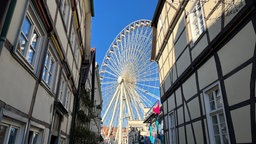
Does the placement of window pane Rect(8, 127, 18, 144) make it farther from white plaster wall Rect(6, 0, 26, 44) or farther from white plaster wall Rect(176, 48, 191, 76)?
white plaster wall Rect(176, 48, 191, 76)

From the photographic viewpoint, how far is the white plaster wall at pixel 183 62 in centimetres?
596

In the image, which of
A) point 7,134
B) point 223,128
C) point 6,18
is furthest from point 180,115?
point 6,18

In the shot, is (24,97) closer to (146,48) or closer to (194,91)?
(194,91)

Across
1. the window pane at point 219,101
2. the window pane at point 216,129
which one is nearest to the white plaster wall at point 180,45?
the window pane at point 219,101

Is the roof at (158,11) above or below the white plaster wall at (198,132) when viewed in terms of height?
above

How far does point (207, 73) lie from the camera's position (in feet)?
15.2

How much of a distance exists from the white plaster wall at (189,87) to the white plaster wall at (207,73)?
39 cm

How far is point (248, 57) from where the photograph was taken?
3.20m

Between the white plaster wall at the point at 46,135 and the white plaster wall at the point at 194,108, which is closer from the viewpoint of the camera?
the white plaster wall at the point at 46,135

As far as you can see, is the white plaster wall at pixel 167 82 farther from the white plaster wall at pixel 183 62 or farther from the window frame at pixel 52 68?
the window frame at pixel 52 68

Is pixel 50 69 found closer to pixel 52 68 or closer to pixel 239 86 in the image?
pixel 52 68

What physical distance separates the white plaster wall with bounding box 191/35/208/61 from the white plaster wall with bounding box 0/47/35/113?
12.8 feet

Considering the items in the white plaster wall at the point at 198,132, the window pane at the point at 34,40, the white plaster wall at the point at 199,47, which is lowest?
the white plaster wall at the point at 198,132

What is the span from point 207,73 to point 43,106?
3.81m
